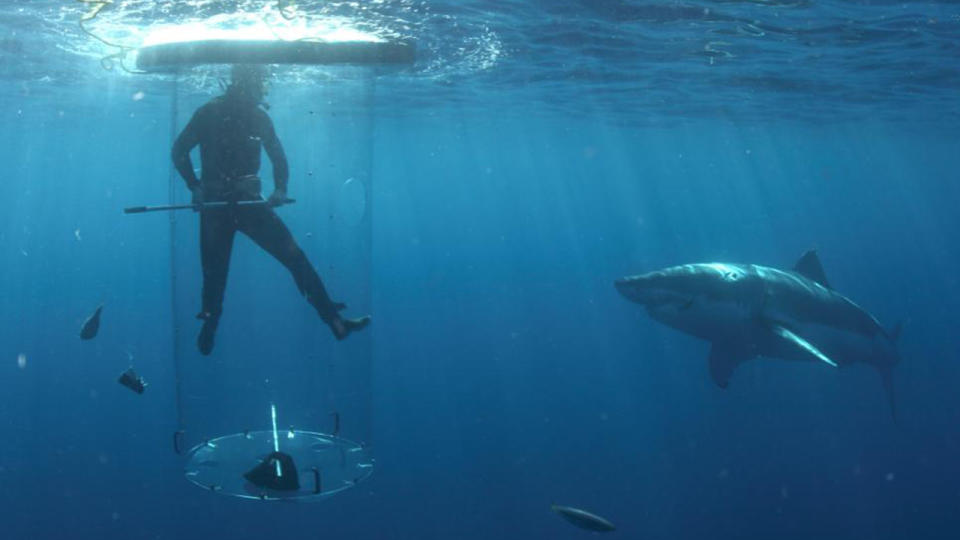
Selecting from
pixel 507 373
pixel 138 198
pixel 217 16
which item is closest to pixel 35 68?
pixel 217 16

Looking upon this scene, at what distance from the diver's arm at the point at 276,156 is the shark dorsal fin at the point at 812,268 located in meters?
9.25

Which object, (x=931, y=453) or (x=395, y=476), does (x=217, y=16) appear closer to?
(x=395, y=476)

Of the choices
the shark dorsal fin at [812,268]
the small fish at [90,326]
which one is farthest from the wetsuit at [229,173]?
the shark dorsal fin at [812,268]

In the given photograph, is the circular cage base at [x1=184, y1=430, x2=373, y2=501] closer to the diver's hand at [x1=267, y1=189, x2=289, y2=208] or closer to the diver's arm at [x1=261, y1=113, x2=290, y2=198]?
the diver's hand at [x1=267, y1=189, x2=289, y2=208]

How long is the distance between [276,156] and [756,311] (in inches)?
294

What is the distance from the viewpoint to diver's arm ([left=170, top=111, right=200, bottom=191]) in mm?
5398

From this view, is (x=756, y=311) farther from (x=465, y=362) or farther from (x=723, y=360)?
(x=465, y=362)

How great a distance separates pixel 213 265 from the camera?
5367 millimetres

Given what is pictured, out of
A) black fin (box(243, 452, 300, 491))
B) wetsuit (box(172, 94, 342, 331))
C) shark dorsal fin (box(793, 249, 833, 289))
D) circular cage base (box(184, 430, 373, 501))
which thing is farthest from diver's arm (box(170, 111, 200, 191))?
shark dorsal fin (box(793, 249, 833, 289))

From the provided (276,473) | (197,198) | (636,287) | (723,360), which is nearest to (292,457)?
(276,473)

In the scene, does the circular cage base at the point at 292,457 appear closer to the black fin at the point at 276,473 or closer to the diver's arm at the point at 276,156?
the black fin at the point at 276,473

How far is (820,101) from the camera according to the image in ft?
76.8

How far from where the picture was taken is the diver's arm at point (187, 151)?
5.40m

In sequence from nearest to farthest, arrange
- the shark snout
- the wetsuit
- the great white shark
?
the wetsuit → the shark snout → the great white shark
